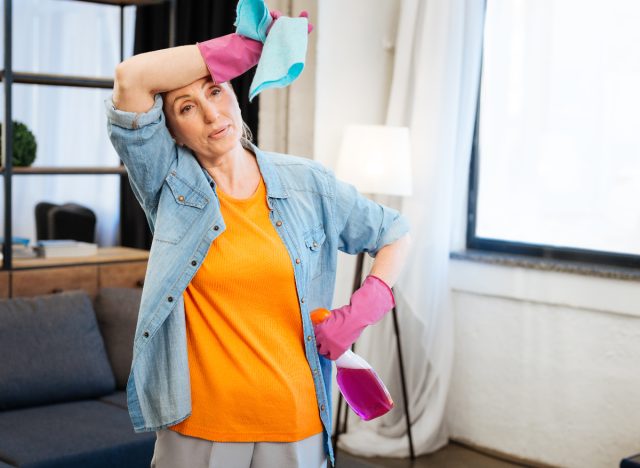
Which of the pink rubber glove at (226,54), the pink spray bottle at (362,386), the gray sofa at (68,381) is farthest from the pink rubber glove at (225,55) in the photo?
the gray sofa at (68,381)

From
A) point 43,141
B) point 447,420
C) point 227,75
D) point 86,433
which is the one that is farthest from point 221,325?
point 43,141

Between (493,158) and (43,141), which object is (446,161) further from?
(43,141)

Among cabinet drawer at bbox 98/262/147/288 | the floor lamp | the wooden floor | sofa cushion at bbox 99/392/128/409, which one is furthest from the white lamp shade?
sofa cushion at bbox 99/392/128/409

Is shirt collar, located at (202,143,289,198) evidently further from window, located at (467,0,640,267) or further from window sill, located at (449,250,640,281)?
window, located at (467,0,640,267)

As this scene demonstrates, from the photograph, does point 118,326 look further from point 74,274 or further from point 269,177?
point 269,177

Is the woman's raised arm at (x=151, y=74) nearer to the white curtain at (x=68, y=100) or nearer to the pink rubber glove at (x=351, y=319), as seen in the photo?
the pink rubber glove at (x=351, y=319)

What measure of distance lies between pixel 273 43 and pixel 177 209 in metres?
0.33

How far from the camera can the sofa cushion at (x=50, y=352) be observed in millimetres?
3125

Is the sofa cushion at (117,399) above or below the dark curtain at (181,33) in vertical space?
below

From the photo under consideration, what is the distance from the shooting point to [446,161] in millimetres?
3814

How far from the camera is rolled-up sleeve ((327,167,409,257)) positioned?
1.73 metres

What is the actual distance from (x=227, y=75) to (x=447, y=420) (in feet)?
9.39

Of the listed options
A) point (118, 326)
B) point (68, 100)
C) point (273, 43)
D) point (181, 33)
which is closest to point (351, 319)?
point (273, 43)

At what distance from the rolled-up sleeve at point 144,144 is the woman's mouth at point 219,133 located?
0.24 ft
